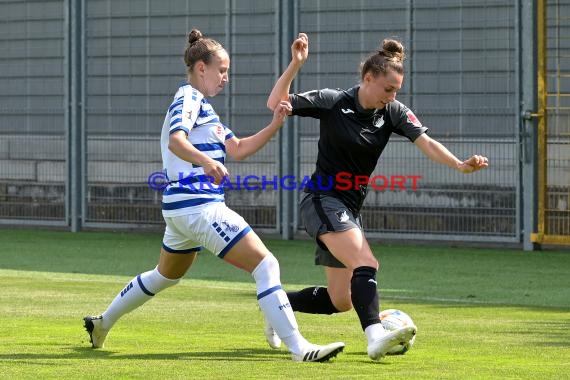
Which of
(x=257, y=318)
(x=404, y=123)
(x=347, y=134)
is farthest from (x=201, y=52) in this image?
(x=257, y=318)

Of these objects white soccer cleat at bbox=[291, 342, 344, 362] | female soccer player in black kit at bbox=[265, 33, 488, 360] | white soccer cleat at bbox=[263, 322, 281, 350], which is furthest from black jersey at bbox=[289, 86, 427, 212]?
white soccer cleat at bbox=[291, 342, 344, 362]

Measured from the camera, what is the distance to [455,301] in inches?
461

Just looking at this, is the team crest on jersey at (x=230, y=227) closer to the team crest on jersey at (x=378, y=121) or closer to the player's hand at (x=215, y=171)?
the player's hand at (x=215, y=171)

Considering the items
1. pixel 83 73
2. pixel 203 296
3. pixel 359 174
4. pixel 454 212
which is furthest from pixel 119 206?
pixel 359 174

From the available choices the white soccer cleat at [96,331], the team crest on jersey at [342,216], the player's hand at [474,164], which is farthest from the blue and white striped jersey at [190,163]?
the player's hand at [474,164]

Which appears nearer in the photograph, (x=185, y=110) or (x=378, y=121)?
(x=185, y=110)

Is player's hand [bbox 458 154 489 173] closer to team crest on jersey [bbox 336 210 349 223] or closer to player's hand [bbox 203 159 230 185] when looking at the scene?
team crest on jersey [bbox 336 210 349 223]

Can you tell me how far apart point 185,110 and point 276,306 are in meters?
1.12

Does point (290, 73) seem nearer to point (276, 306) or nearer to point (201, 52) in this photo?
point (201, 52)

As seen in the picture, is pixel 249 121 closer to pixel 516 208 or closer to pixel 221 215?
pixel 516 208

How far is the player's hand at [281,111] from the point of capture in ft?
26.2

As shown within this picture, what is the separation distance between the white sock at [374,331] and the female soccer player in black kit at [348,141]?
33cm

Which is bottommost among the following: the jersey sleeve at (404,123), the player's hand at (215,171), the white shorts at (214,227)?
the white shorts at (214,227)

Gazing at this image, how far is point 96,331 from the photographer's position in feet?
27.6
